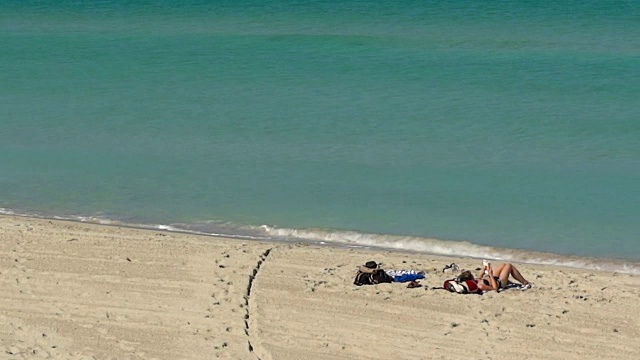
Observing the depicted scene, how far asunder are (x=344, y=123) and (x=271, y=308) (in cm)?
799

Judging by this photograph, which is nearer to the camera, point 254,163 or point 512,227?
point 512,227

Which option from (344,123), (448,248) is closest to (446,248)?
(448,248)

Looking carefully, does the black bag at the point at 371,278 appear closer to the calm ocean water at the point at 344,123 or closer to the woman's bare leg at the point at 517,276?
the woman's bare leg at the point at 517,276

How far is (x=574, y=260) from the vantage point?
46.8 ft

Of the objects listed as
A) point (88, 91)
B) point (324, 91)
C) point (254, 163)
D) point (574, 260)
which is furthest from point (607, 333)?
point (88, 91)

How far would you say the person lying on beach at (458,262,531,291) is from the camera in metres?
12.6

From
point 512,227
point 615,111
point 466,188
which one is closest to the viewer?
point 512,227

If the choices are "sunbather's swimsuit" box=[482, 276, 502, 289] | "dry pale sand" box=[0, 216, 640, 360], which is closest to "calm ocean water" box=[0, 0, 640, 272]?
"dry pale sand" box=[0, 216, 640, 360]

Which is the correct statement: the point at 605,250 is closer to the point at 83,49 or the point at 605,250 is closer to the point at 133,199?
the point at 133,199

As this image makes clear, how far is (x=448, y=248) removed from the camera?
48.2 ft

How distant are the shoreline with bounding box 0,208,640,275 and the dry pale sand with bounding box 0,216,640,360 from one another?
487 millimetres

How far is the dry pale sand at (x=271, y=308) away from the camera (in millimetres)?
11125

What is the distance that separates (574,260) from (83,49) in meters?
15.0

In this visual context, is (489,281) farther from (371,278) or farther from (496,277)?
(371,278)
